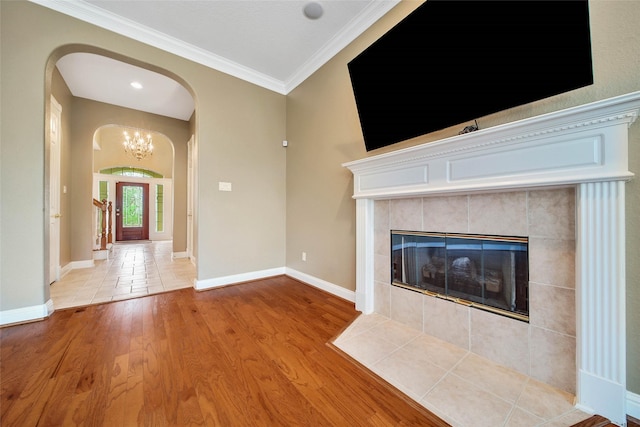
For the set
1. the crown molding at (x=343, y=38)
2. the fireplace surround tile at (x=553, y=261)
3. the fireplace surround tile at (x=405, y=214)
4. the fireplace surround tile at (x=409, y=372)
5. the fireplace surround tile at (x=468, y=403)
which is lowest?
the fireplace surround tile at (x=409, y=372)

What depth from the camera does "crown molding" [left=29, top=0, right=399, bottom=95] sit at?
2.13 metres

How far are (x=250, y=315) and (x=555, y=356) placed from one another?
7.13 feet

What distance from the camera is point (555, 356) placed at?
1.26m

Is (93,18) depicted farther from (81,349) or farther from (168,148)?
(168,148)

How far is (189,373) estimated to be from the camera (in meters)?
1.37

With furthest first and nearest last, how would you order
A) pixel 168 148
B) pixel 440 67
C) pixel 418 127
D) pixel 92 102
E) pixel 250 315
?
pixel 168 148 < pixel 92 102 < pixel 250 315 < pixel 418 127 < pixel 440 67

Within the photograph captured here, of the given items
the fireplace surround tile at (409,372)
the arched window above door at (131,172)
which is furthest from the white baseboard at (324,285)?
the arched window above door at (131,172)

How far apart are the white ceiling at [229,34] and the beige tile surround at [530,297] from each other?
199cm

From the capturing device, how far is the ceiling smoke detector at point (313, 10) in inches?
83.9

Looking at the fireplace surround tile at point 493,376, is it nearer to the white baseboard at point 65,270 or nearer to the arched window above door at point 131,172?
the white baseboard at point 65,270

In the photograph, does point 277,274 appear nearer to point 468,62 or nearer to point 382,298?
point 382,298

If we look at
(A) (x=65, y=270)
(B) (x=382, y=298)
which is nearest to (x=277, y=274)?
(B) (x=382, y=298)

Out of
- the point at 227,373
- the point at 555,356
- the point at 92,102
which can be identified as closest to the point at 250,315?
the point at 227,373

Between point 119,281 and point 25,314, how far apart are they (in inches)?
46.4
